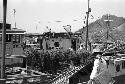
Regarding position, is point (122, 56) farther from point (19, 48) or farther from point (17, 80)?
point (19, 48)

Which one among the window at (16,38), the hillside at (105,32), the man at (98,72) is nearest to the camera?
the man at (98,72)

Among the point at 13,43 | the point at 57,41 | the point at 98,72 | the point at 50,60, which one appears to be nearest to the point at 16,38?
the point at 13,43

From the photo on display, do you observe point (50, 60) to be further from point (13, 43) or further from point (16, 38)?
point (16, 38)

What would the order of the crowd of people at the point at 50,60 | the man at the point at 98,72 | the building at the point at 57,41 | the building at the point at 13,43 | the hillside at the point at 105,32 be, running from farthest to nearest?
the hillside at the point at 105,32 → the building at the point at 57,41 → the building at the point at 13,43 → the crowd of people at the point at 50,60 → the man at the point at 98,72

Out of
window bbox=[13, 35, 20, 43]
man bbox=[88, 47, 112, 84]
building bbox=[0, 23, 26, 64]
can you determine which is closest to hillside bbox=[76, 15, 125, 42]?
window bbox=[13, 35, 20, 43]

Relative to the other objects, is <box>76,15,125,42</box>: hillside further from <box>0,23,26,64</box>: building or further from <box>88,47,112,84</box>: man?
<box>88,47,112,84</box>: man

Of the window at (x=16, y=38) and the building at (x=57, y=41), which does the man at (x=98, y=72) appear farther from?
the building at (x=57, y=41)

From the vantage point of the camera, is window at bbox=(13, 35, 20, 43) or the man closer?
the man

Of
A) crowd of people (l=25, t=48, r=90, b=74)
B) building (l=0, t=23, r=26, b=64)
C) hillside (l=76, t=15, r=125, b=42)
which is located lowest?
crowd of people (l=25, t=48, r=90, b=74)

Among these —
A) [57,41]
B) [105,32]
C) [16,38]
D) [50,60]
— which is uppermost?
[105,32]

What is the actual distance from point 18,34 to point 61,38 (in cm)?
1734

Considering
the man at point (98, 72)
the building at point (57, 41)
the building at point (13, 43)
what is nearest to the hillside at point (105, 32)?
the building at point (57, 41)

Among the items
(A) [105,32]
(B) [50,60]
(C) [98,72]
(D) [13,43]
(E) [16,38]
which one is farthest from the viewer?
(A) [105,32]

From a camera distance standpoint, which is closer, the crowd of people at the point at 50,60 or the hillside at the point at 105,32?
the crowd of people at the point at 50,60
